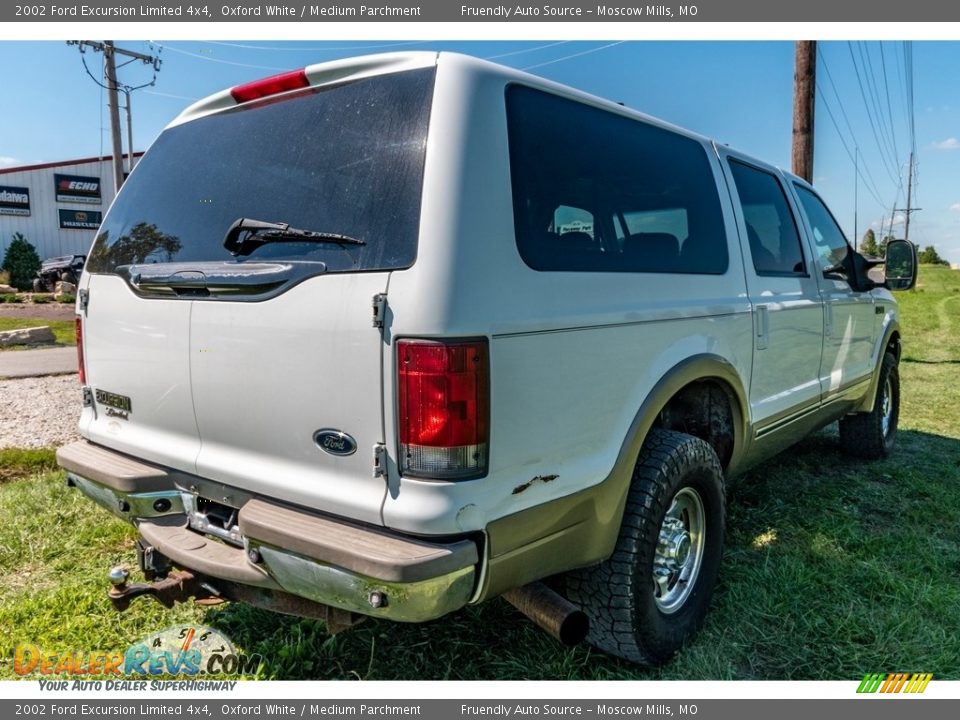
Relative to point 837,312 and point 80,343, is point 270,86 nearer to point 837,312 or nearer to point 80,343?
point 80,343

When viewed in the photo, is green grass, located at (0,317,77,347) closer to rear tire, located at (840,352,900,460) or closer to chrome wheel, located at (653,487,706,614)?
rear tire, located at (840,352,900,460)

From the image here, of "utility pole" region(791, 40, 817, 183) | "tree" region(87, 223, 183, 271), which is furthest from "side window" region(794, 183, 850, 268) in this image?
"utility pole" region(791, 40, 817, 183)

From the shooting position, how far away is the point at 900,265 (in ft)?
15.8

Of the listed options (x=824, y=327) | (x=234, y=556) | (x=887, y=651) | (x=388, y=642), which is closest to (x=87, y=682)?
(x=234, y=556)

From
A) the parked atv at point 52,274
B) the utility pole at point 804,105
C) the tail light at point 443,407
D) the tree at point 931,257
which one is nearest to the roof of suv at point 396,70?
the tail light at point 443,407

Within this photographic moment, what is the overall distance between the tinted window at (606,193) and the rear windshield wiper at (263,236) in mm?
553

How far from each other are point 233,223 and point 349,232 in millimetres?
525

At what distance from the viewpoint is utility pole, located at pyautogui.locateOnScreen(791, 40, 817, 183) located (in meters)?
10.0

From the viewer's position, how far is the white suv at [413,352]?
1.92 metres

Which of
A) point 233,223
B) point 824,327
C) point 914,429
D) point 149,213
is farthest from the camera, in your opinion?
point 914,429

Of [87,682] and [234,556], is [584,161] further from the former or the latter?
[87,682]

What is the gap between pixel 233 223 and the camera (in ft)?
7.67

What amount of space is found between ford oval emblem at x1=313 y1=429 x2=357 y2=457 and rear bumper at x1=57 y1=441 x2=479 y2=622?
21 centimetres

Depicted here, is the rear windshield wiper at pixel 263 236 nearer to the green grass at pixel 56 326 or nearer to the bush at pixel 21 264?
the green grass at pixel 56 326
